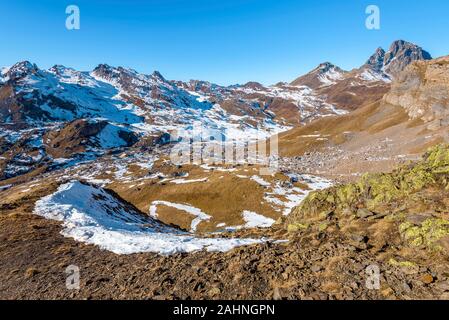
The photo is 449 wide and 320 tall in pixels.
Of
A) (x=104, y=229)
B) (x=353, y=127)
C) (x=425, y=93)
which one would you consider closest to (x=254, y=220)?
(x=104, y=229)

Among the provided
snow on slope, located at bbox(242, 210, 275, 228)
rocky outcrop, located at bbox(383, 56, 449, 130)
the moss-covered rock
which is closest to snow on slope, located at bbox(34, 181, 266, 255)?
the moss-covered rock

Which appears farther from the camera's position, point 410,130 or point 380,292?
point 410,130

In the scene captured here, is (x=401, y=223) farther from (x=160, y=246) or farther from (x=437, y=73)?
(x=437, y=73)

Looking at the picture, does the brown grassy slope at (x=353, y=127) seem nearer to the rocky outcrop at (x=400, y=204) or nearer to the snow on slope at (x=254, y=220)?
the snow on slope at (x=254, y=220)

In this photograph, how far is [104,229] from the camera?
76.9ft

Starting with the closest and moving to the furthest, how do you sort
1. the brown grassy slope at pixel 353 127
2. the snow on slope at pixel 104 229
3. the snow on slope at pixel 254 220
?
the snow on slope at pixel 104 229 < the snow on slope at pixel 254 220 < the brown grassy slope at pixel 353 127

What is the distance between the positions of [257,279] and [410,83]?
201584 millimetres

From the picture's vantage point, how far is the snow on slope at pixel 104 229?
18.7m

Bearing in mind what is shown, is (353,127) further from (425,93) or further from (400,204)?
(400,204)

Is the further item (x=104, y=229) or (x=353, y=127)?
(x=353, y=127)

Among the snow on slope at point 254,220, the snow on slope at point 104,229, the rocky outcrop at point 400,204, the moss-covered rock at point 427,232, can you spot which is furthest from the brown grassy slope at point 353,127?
the moss-covered rock at point 427,232

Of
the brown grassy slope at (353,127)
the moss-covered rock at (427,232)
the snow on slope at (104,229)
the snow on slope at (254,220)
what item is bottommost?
the snow on slope at (254,220)

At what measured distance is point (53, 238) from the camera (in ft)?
70.3
